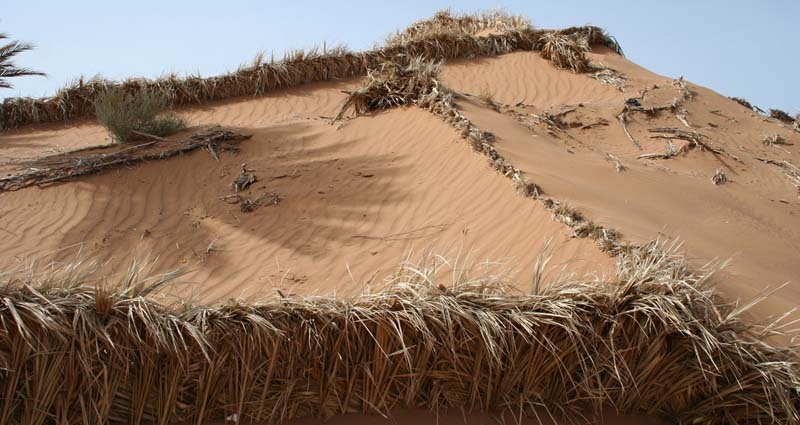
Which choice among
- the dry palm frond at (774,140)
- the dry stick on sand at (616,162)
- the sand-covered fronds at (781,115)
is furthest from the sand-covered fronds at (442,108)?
the sand-covered fronds at (781,115)

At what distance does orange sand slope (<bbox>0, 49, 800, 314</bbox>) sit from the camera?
571cm

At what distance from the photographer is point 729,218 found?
6.84 meters

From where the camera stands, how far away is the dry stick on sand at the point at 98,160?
8.07m

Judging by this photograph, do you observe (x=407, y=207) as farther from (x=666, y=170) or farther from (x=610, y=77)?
(x=610, y=77)

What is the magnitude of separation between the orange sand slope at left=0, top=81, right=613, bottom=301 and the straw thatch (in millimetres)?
3828

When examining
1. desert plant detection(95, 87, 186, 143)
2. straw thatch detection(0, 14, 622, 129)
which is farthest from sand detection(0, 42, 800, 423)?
straw thatch detection(0, 14, 622, 129)

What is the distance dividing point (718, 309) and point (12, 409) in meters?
3.87

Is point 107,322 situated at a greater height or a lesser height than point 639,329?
greater

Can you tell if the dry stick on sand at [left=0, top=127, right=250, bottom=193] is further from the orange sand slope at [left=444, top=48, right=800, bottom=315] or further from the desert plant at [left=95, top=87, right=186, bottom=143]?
the orange sand slope at [left=444, top=48, right=800, bottom=315]

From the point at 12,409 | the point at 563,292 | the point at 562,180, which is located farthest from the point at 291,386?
the point at 562,180

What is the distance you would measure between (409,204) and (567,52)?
7903 mm

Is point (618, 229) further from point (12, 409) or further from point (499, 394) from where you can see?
point (12, 409)

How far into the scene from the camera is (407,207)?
6859mm

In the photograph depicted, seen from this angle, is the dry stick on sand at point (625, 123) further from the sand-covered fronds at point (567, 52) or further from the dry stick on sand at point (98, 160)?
the dry stick on sand at point (98, 160)
